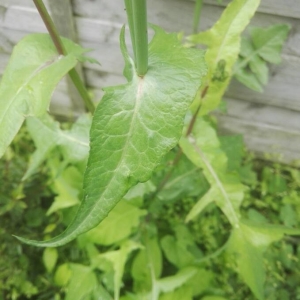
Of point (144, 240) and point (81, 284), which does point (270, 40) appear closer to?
point (144, 240)

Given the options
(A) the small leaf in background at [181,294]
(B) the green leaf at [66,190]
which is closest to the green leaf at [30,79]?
(B) the green leaf at [66,190]

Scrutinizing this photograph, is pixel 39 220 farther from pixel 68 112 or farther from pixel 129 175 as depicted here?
pixel 129 175

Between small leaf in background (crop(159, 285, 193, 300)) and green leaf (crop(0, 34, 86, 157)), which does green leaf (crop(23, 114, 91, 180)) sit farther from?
small leaf in background (crop(159, 285, 193, 300))

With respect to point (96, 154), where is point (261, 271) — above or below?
below

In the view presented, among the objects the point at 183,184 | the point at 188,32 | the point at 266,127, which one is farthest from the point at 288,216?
the point at 188,32

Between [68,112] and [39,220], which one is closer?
[39,220]

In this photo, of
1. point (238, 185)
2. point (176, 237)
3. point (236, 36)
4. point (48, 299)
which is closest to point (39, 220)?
point (48, 299)

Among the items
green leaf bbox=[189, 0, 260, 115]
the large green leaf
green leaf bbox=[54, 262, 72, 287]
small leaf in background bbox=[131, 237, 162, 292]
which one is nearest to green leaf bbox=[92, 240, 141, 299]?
small leaf in background bbox=[131, 237, 162, 292]
